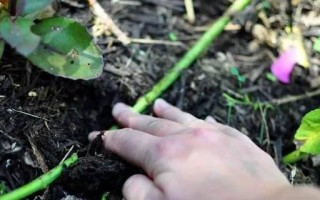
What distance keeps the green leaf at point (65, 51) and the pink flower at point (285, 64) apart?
78 cm

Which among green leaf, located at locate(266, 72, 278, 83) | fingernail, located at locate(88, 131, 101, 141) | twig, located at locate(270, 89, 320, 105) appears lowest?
fingernail, located at locate(88, 131, 101, 141)

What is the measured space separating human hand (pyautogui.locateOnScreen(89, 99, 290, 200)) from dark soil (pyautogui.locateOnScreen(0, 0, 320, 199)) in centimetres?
11

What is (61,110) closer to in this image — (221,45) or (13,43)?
(13,43)

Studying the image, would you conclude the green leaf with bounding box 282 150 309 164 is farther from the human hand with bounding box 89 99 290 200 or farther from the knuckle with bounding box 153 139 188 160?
the knuckle with bounding box 153 139 188 160

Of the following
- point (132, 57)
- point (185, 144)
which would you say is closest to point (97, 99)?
point (132, 57)

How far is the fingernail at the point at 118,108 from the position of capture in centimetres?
185

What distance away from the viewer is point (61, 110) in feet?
5.87

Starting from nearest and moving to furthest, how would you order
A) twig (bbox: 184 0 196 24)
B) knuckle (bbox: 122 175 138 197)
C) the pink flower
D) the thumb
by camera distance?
the thumb, knuckle (bbox: 122 175 138 197), the pink flower, twig (bbox: 184 0 196 24)

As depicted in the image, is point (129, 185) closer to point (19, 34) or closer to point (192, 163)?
point (192, 163)

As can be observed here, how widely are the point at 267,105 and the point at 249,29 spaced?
37cm

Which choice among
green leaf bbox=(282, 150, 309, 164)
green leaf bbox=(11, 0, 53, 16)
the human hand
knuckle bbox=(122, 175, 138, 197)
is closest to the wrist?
the human hand

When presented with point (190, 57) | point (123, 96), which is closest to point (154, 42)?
point (190, 57)

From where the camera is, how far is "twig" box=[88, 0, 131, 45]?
2037 millimetres

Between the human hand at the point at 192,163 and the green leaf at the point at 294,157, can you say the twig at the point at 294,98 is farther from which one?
the human hand at the point at 192,163
